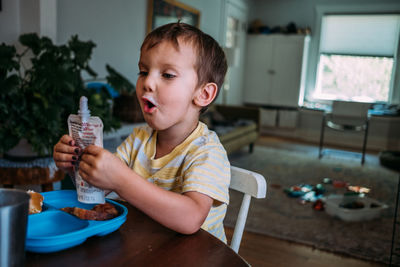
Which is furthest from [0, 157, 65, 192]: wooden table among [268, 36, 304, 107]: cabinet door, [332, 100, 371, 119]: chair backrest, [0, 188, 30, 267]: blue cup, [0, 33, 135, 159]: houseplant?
[268, 36, 304, 107]: cabinet door

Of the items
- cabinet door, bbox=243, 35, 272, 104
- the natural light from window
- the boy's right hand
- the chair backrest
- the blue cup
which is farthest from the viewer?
cabinet door, bbox=243, 35, 272, 104

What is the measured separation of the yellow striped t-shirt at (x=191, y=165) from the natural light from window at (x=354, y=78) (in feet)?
20.0

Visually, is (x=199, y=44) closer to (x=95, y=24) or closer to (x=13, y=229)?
(x=13, y=229)

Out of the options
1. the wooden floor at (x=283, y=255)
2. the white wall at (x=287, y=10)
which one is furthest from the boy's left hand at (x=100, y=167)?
the white wall at (x=287, y=10)

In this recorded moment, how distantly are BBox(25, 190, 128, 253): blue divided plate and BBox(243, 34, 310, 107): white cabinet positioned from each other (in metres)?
6.21

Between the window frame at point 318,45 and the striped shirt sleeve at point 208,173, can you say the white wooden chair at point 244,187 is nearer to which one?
the striped shirt sleeve at point 208,173

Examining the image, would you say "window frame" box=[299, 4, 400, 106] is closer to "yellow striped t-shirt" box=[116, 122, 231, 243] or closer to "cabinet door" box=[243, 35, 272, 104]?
"cabinet door" box=[243, 35, 272, 104]

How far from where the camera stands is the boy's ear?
79 centimetres

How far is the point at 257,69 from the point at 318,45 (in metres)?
1.18

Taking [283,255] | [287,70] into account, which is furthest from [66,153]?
[287,70]

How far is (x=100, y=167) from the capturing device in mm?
535

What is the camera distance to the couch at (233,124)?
4.04 meters

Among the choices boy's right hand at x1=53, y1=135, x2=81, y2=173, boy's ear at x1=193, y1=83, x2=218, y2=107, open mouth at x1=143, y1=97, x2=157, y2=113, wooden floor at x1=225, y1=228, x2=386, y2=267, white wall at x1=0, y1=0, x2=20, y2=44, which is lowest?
wooden floor at x1=225, y1=228, x2=386, y2=267

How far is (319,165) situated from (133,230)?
162 inches
